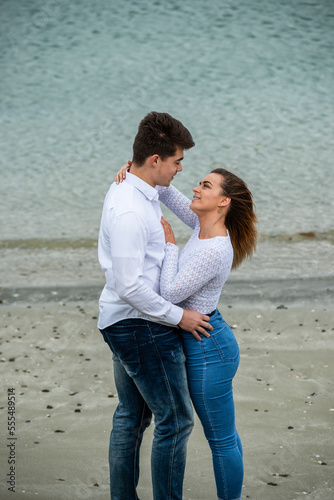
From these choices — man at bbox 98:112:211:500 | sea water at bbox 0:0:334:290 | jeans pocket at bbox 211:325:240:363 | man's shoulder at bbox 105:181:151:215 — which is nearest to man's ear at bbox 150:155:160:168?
man at bbox 98:112:211:500

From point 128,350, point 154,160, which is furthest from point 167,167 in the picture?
point 128,350

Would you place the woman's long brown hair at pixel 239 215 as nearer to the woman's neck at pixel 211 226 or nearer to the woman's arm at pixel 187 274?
the woman's neck at pixel 211 226

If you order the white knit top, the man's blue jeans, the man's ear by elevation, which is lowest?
the man's blue jeans

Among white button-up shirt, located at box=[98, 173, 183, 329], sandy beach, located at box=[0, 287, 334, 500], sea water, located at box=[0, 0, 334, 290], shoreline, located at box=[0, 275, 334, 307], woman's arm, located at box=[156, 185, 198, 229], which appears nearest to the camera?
white button-up shirt, located at box=[98, 173, 183, 329]

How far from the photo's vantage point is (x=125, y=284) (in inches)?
91.4

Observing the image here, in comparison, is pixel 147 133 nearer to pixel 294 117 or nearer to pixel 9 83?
pixel 294 117

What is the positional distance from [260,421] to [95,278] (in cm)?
357

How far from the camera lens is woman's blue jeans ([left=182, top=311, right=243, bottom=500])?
255 cm

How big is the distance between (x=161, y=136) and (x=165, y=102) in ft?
42.7

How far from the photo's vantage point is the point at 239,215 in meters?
2.68

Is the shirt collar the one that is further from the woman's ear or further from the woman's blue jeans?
the woman's blue jeans

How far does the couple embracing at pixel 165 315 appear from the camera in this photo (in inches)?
94.7

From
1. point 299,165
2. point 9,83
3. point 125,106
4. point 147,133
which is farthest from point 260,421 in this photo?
point 9,83

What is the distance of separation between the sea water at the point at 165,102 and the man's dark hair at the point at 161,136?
20.7ft
